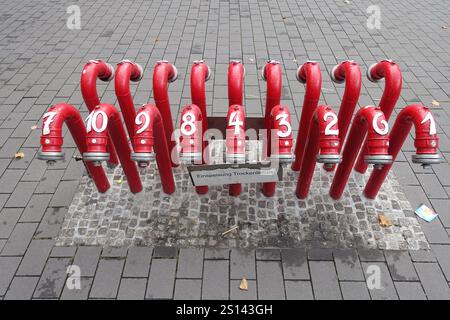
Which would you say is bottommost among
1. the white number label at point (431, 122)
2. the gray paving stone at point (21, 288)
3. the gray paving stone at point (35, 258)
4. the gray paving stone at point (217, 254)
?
the gray paving stone at point (21, 288)

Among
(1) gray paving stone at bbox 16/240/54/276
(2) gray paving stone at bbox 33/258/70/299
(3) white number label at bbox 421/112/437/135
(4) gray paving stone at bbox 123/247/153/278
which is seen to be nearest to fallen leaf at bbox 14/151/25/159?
(1) gray paving stone at bbox 16/240/54/276

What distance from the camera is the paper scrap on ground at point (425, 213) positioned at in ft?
12.7

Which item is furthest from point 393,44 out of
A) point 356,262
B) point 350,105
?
point 356,262

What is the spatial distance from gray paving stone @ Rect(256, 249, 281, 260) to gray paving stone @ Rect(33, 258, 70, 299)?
7.08 ft

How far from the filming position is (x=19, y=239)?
12.3 feet

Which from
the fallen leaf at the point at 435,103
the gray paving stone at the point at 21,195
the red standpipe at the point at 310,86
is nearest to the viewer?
the red standpipe at the point at 310,86

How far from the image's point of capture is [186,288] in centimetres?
332

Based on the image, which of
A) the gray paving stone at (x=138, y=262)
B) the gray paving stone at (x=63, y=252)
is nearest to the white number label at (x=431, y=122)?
the gray paving stone at (x=138, y=262)

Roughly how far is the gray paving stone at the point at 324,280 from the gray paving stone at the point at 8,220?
365cm

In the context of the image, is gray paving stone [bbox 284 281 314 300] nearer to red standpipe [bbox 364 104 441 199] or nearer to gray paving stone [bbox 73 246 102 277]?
red standpipe [bbox 364 104 441 199]

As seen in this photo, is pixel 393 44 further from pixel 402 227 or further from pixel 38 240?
pixel 38 240

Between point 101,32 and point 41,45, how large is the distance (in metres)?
1.45

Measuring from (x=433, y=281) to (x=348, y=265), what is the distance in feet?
2.94

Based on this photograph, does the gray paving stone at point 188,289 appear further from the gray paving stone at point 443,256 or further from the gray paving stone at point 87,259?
the gray paving stone at point 443,256
